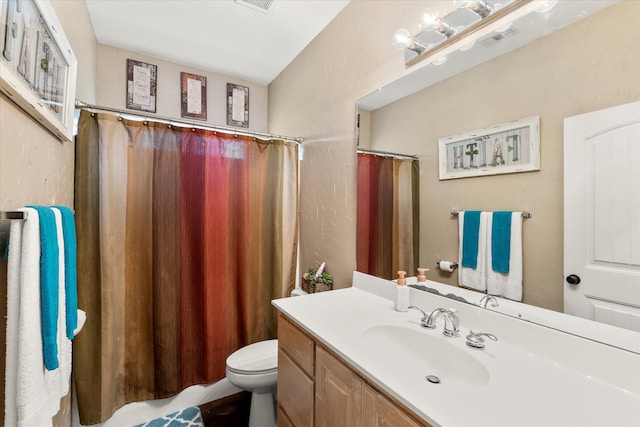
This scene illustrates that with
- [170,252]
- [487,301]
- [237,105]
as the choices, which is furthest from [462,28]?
[237,105]

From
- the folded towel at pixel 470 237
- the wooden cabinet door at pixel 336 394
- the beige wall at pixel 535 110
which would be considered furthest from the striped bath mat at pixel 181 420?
the folded towel at pixel 470 237

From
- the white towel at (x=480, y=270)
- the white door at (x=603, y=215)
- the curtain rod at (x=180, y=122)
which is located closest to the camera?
the white door at (x=603, y=215)

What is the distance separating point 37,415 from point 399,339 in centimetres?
109

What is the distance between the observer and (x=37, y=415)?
0.70 m

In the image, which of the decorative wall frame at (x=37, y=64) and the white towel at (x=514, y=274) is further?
the white towel at (x=514, y=274)

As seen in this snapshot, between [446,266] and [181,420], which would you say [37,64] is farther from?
[181,420]

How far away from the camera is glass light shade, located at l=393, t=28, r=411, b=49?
1.33 meters

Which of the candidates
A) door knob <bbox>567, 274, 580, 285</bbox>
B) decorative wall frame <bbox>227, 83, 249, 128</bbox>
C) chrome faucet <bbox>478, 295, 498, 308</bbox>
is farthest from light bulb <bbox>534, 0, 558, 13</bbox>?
decorative wall frame <bbox>227, 83, 249, 128</bbox>

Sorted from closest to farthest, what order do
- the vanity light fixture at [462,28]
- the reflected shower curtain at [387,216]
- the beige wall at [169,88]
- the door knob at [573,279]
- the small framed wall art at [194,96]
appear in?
the door knob at [573,279] < the vanity light fixture at [462,28] < the reflected shower curtain at [387,216] < the beige wall at [169,88] < the small framed wall art at [194,96]

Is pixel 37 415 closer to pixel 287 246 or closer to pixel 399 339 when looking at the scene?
pixel 399 339

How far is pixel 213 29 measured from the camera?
79.1 inches

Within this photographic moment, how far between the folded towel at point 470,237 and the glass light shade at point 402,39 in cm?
82

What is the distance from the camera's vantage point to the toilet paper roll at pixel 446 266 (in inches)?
49.1

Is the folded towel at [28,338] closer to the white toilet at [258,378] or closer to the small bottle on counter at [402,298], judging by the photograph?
the white toilet at [258,378]
